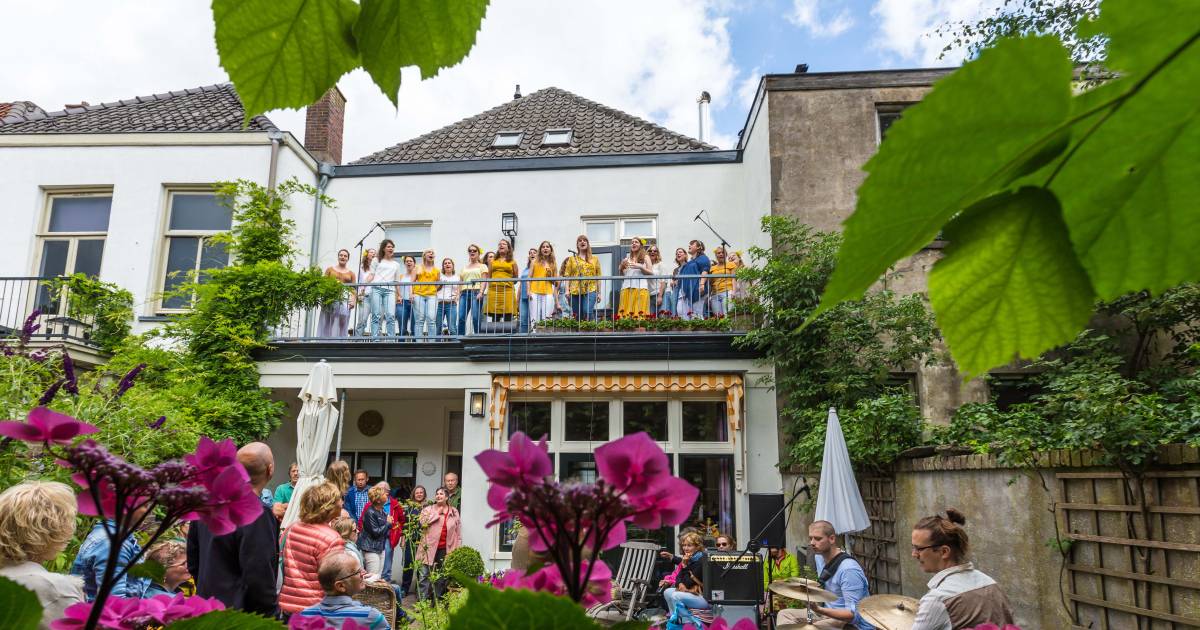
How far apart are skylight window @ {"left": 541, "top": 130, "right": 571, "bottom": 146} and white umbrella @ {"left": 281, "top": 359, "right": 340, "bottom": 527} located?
6462 mm

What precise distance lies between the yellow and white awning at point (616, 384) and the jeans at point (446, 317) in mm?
1223

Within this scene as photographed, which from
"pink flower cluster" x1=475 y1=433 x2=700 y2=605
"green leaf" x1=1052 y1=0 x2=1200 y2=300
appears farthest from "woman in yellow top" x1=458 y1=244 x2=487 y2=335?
"green leaf" x1=1052 y1=0 x2=1200 y2=300

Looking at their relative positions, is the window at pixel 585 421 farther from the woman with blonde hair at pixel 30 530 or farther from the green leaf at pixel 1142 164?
the green leaf at pixel 1142 164

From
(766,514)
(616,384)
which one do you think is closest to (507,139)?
(616,384)

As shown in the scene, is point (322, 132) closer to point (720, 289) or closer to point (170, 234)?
point (170, 234)

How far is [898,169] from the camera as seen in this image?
0.29 meters

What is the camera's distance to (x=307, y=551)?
4441 millimetres

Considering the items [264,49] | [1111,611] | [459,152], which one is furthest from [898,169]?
[459,152]

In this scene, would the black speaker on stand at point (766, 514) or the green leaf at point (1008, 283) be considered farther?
the black speaker on stand at point (766, 514)

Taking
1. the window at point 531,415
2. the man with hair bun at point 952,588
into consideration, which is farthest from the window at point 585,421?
the man with hair bun at point 952,588

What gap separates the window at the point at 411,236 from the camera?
1316cm

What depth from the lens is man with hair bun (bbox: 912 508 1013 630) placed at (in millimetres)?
3996

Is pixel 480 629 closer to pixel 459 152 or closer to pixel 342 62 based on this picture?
pixel 342 62

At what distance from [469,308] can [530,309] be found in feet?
3.26
